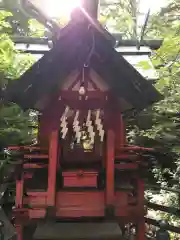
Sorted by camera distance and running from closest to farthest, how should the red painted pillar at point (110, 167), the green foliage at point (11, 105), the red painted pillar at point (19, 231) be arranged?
the red painted pillar at point (110, 167)
the red painted pillar at point (19, 231)
the green foliage at point (11, 105)

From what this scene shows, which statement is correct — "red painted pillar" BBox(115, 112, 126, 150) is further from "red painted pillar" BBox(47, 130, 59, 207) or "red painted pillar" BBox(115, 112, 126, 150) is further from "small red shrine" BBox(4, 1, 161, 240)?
"red painted pillar" BBox(47, 130, 59, 207)

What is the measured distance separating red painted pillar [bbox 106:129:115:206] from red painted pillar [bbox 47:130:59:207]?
0.49 metres

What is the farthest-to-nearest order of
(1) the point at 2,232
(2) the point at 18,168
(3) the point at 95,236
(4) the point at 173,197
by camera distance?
1. (4) the point at 173,197
2. (1) the point at 2,232
3. (2) the point at 18,168
4. (3) the point at 95,236

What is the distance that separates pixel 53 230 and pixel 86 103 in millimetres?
1282

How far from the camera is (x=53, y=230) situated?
315 cm

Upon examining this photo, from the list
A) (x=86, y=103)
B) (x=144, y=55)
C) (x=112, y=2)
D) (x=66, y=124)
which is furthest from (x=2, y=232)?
(x=112, y=2)

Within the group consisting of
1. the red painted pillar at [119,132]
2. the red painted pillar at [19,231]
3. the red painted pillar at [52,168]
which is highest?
the red painted pillar at [119,132]

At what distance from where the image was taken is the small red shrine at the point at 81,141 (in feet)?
10.2

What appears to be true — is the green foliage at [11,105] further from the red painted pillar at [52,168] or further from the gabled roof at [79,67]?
the red painted pillar at [52,168]

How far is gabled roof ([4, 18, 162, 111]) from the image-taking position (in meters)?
3.09

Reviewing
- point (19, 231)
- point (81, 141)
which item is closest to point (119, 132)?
point (81, 141)

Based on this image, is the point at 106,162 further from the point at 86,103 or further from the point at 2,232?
the point at 2,232

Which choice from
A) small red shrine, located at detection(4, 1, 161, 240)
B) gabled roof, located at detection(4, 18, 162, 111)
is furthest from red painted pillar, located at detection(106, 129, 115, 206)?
gabled roof, located at detection(4, 18, 162, 111)

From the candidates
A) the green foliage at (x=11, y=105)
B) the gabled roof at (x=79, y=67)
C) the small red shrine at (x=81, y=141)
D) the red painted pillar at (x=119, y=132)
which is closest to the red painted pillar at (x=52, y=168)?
the small red shrine at (x=81, y=141)
